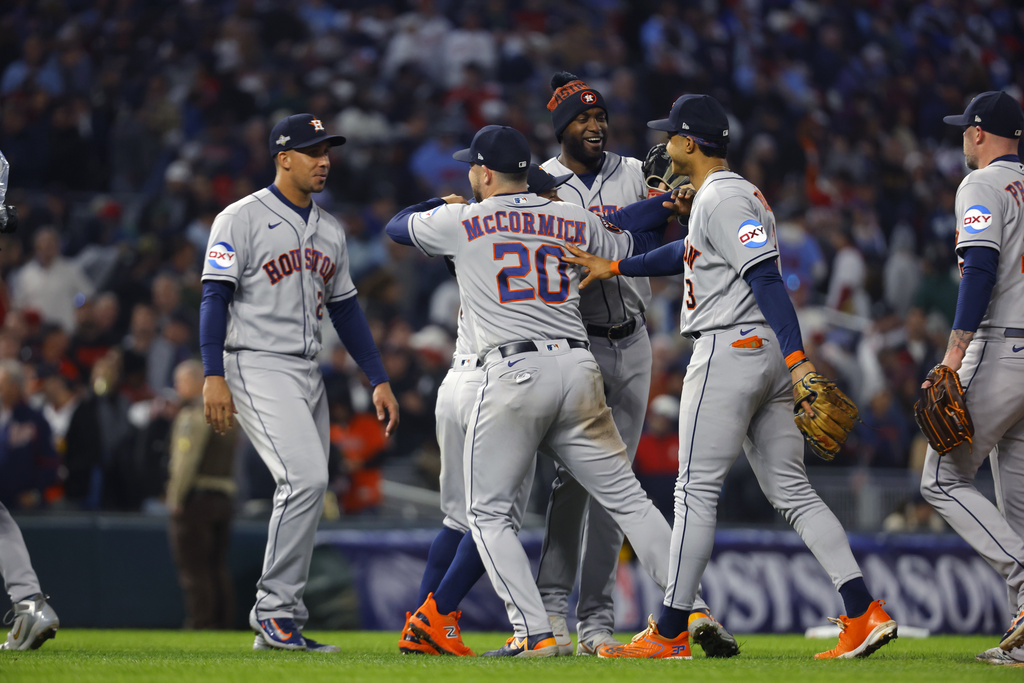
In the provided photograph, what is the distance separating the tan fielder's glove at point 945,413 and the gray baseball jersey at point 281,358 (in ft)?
9.05

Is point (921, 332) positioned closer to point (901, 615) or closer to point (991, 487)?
point (991, 487)

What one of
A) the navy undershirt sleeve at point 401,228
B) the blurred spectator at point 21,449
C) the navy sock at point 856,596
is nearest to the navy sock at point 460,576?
the navy undershirt sleeve at point 401,228

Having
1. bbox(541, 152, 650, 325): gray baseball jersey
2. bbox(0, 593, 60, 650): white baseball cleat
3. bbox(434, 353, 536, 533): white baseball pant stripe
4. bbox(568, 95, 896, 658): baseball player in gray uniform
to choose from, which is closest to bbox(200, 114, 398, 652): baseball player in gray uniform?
bbox(434, 353, 536, 533): white baseball pant stripe

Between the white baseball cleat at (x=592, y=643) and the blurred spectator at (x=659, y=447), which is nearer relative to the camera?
the white baseball cleat at (x=592, y=643)

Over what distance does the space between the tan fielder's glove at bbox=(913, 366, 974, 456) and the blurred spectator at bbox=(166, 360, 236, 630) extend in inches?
215

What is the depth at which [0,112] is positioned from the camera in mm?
12711

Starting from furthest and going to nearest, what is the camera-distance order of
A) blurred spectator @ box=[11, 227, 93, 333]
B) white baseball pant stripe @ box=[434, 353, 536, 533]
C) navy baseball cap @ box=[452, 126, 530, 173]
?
blurred spectator @ box=[11, 227, 93, 333], white baseball pant stripe @ box=[434, 353, 536, 533], navy baseball cap @ box=[452, 126, 530, 173]

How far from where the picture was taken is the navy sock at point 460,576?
17.3 ft

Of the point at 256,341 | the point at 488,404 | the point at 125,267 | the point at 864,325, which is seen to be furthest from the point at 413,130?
the point at 488,404

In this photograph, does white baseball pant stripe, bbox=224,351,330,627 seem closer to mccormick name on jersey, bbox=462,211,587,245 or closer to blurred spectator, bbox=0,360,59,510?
mccormick name on jersey, bbox=462,211,587,245

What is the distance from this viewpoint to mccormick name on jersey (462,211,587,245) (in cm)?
513

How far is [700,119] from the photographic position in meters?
5.14

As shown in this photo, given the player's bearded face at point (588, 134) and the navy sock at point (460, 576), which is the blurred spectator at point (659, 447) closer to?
the player's bearded face at point (588, 134)

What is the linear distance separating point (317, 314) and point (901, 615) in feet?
18.1
